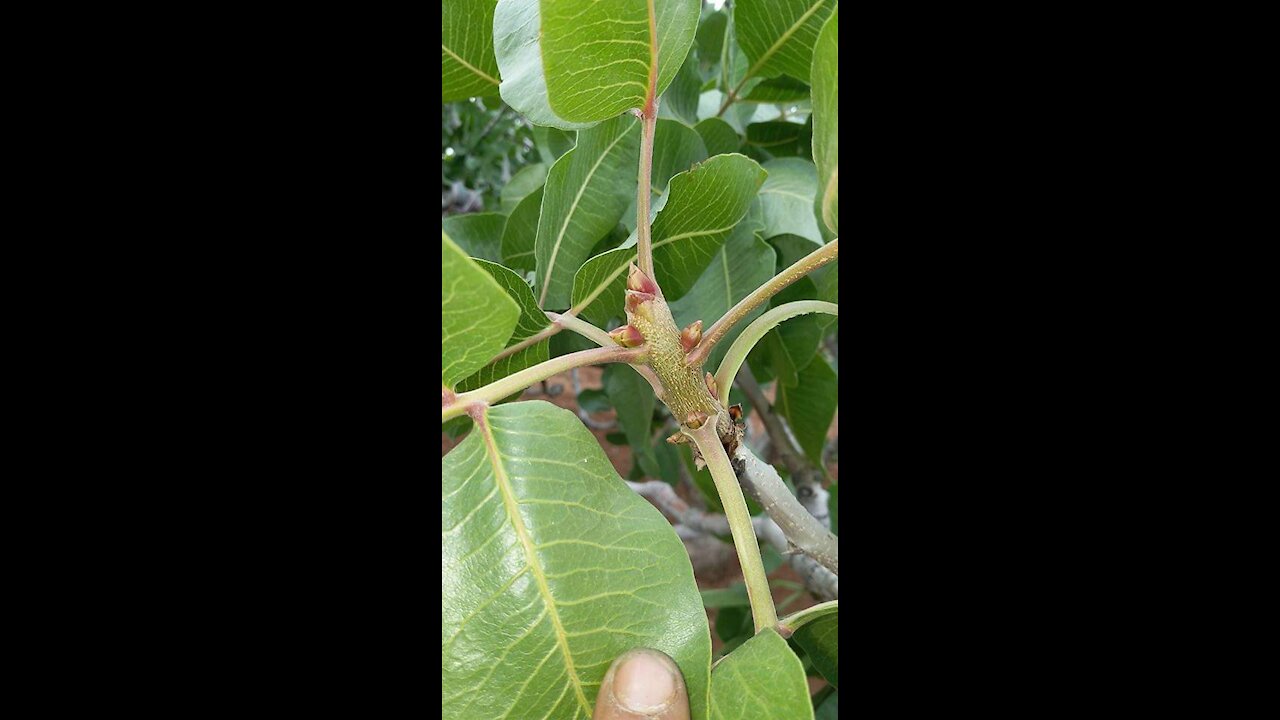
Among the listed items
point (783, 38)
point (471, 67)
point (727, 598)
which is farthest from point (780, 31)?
point (727, 598)

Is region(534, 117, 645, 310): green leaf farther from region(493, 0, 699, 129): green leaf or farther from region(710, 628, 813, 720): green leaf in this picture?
region(710, 628, 813, 720): green leaf

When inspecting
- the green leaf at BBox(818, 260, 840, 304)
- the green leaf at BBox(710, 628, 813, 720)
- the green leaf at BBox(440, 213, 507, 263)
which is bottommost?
the green leaf at BBox(710, 628, 813, 720)

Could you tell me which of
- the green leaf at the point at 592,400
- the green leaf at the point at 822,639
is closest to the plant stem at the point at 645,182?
the green leaf at the point at 822,639

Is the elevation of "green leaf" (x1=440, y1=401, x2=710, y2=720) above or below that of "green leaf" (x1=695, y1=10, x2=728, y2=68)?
below

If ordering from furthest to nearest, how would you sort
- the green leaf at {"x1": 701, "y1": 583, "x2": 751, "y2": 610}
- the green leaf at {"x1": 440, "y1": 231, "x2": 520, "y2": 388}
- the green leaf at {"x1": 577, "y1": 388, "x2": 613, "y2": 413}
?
1. the green leaf at {"x1": 577, "y1": 388, "x2": 613, "y2": 413}
2. the green leaf at {"x1": 701, "y1": 583, "x2": 751, "y2": 610}
3. the green leaf at {"x1": 440, "y1": 231, "x2": 520, "y2": 388}

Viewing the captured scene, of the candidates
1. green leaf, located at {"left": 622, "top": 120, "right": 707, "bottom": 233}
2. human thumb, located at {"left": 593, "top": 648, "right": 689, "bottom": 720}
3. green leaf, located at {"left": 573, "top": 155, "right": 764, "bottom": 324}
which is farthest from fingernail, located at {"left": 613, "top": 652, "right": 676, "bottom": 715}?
green leaf, located at {"left": 622, "top": 120, "right": 707, "bottom": 233}

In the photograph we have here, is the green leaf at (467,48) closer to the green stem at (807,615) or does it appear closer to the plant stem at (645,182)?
the plant stem at (645,182)

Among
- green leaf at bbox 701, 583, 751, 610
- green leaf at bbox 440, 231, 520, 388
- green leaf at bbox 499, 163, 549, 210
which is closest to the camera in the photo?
green leaf at bbox 440, 231, 520, 388

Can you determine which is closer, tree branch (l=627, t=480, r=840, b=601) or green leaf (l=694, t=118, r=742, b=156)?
green leaf (l=694, t=118, r=742, b=156)
